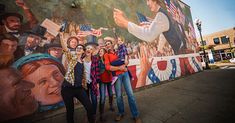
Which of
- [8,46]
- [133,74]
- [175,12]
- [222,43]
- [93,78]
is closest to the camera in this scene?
[93,78]

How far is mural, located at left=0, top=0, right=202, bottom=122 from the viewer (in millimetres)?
3574

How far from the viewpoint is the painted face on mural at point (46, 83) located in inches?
152

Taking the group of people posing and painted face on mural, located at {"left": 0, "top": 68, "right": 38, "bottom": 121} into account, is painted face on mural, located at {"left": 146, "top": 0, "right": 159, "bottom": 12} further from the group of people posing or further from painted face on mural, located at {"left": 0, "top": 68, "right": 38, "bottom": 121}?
painted face on mural, located at {"left": 0, "top": 68, "right": 38, "bottom": 121}

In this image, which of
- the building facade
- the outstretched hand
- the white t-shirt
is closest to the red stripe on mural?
the outstretched hand

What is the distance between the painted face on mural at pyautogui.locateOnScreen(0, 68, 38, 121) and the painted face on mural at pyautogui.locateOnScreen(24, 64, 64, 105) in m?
0.17

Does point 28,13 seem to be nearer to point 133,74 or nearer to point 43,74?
point 43,74

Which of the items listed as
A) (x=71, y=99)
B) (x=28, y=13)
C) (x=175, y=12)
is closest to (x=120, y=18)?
(x=28, y=13)

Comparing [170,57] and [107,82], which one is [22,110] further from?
[170,57]

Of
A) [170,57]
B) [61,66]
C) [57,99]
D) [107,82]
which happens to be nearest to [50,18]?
[61,66]

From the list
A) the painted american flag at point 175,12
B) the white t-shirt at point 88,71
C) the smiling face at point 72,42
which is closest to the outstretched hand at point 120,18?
the smiling face at point 72,42

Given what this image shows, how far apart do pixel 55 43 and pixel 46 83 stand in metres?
1.31

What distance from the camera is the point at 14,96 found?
3.49 meters

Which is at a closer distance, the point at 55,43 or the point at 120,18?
the point at 55,43

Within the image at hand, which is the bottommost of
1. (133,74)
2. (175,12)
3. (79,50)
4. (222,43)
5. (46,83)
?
(133,74)
